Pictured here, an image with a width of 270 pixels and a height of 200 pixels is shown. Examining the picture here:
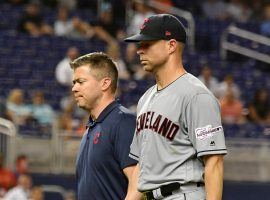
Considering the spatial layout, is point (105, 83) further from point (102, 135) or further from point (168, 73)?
point (168, 73)

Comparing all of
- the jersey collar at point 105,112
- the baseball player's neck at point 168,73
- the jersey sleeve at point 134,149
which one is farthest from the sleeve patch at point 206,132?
the jersey collar at point 105,112

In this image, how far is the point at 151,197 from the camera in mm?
5043

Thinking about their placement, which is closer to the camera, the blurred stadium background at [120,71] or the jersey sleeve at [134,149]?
the jersey sleeve at [134,149]

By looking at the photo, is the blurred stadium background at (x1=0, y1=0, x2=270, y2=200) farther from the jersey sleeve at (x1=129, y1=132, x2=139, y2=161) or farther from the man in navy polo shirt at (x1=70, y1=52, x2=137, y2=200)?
the jersey sleeve at (x1=129, y1=132, x2=139, y2=161)

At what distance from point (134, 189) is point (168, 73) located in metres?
0.74

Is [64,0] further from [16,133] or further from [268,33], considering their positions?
[16,133]

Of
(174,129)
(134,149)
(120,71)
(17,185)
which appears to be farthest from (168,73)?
(120,71)

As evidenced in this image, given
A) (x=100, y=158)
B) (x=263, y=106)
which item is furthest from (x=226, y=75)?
(x=100, y=158)

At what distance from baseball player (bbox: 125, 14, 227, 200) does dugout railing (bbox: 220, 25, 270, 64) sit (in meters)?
11.6

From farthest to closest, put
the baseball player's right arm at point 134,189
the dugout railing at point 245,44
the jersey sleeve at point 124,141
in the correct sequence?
the dugout railing at point 245,44
the jersey sleeve at point 124,141
the baseball player's right arm at point 134,189

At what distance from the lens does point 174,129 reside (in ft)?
16.1

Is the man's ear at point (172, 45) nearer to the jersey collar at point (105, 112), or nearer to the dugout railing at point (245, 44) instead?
the jersey collar at point (105, 112)

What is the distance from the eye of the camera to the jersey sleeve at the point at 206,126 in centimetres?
480

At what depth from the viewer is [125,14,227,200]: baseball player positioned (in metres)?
4.82
